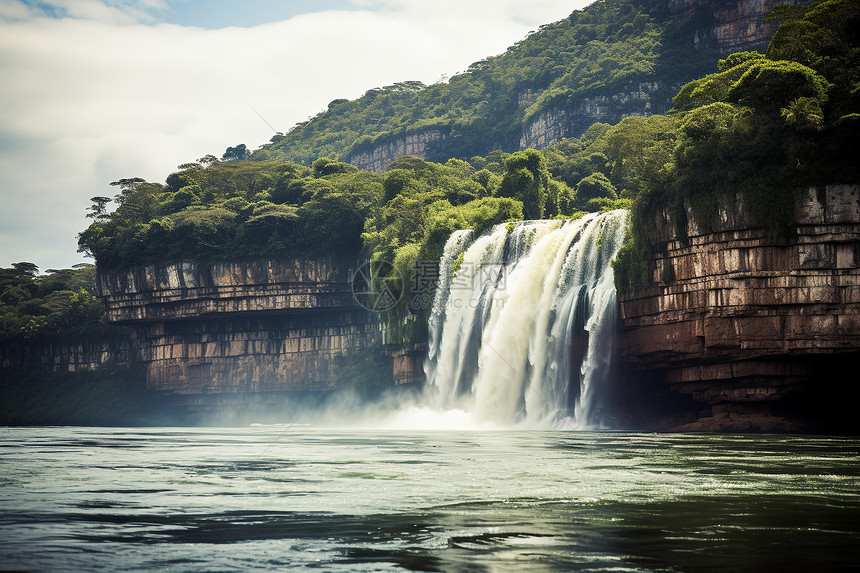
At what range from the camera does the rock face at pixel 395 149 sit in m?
144

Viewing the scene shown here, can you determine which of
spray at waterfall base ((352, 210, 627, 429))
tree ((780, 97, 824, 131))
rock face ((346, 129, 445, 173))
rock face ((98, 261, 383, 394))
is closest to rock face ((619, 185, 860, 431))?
tree ((780, 97, 824, 131))

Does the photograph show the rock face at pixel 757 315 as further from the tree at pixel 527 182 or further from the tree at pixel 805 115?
the tree at pixel 527 182

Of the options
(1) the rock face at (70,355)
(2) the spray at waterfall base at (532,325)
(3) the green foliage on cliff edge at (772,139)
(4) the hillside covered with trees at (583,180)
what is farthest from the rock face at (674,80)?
(3) the green foliage on cliff edge at (772,139)

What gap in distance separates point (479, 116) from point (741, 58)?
93.2 m

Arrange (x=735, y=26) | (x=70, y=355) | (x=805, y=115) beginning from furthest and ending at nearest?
(x=735, y=26), (x=70, y=355), (x=805, y=115)

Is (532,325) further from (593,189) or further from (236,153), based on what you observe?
(236,153)

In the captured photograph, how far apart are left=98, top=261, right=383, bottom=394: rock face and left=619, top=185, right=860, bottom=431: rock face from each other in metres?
43.0

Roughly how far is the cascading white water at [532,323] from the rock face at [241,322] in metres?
23.8

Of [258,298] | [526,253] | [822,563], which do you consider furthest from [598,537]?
[258,298]

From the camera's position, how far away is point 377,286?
74.4 meters

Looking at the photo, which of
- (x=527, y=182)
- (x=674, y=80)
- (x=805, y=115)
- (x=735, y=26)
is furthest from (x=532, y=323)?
(x=735, y=26)

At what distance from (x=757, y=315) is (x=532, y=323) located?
49.1 feet

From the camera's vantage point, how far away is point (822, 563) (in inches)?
381

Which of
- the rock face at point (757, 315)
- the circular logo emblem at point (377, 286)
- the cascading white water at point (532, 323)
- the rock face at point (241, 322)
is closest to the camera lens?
the rock face at point (757, 315)
